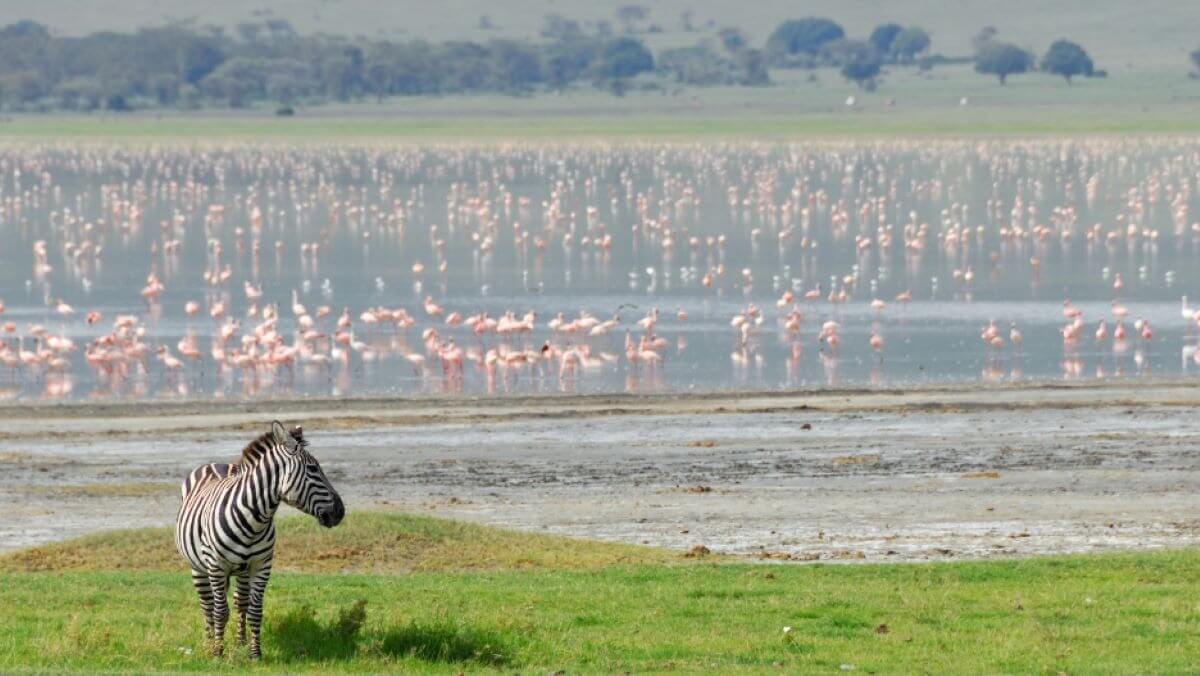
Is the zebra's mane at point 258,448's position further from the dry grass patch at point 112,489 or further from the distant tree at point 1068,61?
the distant tree at point 1068,61

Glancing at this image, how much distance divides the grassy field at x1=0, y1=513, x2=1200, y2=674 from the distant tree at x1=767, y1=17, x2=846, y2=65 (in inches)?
6551

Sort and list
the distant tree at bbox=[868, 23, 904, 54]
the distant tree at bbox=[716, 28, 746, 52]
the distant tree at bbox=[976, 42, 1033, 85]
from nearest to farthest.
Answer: the distant tree at bbox=[976, 42, 1033, 85]
the distant tree at bbox=[868, 23, 904, 54]
the distant tree at bbox=[716, 28, 746, 52]

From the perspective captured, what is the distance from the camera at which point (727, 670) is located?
11266 mm

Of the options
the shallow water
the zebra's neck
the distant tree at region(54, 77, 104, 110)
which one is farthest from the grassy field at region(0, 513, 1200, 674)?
the distant tree at region(54, 77, 104, 110)

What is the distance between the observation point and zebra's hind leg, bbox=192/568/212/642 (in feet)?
37.1

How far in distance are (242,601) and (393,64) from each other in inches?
5831

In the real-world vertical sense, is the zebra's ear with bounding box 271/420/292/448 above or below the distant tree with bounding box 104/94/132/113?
above

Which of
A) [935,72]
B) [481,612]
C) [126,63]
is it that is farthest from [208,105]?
[481,612]

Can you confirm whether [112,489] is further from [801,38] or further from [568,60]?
[801,38]

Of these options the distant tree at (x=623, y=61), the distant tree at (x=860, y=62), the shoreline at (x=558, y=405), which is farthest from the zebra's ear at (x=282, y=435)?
the distant tree at (x=623, y=61)

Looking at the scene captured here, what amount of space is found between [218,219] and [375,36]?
126458 mm

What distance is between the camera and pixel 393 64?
157 m

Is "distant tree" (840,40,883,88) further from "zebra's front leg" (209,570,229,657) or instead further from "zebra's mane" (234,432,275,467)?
"zebra's mane" (234,432,275,467)

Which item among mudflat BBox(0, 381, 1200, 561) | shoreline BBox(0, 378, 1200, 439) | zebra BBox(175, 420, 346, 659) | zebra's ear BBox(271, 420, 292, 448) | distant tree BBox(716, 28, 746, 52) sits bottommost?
distant tree BBox(716, 28, 746, 52)
